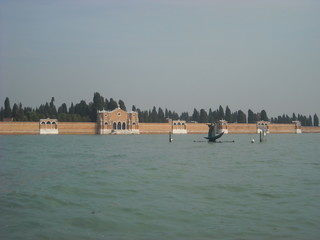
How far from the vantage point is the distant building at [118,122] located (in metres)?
59.2

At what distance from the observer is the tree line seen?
2189 inches

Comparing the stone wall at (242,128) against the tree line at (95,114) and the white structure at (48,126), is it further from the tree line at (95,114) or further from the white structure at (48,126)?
the white structure at (48,126)

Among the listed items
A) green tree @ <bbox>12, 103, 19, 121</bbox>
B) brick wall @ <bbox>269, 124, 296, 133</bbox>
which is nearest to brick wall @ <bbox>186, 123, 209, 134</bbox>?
brick wall @ <bbox>269, 124, 296, 133</bbox>

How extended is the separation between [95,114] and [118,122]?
3877mm

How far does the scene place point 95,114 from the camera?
61.5 metres

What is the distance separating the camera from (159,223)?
5773mm

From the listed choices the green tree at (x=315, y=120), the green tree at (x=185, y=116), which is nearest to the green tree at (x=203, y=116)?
the green tree at (x=185, y=116)

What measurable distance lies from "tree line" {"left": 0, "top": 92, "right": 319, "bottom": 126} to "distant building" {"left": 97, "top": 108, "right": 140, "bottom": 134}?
5.95 feet

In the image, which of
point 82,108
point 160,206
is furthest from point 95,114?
point 160,206

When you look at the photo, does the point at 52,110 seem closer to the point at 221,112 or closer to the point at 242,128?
the point at 221,112

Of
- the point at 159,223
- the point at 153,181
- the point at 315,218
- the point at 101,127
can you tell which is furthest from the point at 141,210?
the point at 101,127

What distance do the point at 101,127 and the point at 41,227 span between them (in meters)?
54.0

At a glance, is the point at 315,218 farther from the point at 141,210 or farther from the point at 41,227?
the point at 41,227

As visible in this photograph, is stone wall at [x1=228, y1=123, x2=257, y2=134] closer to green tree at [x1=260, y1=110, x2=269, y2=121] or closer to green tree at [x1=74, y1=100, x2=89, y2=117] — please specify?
green tree at [x1=260, y1=110, x2=269, y2=121]
